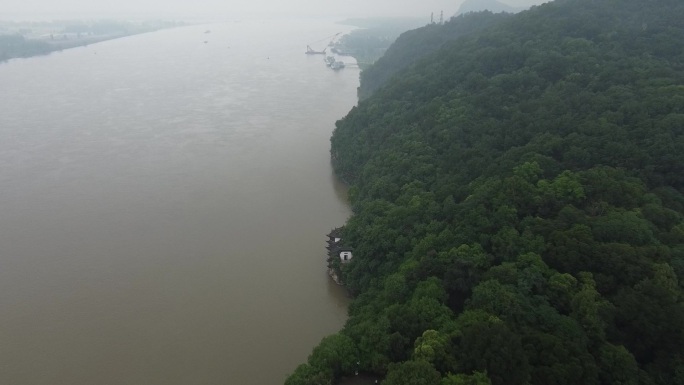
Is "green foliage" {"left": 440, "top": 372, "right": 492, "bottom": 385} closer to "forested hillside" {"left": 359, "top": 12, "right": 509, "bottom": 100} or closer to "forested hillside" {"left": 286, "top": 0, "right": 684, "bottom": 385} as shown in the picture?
"forested hillside" {"left": 286, "top": 0, "right": 684, "bottom": 385}

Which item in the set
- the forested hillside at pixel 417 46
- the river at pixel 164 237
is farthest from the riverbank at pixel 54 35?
the forested hillside at pixel 417 46

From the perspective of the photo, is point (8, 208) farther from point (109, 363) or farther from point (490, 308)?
point (490, 308)

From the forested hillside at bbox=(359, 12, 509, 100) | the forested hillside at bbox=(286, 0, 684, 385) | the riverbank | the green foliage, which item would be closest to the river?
the forested hillside at bbox=(286, 0, 684, 385)

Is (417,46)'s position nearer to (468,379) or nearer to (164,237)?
(164,237)

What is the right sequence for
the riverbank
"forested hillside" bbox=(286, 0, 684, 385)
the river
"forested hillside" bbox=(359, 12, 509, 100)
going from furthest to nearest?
the riverbank
"forested hillside" bbox=(359, 12, 509, 100)
the river
"forested hillside" bbox=(286, 0, 684, 385)

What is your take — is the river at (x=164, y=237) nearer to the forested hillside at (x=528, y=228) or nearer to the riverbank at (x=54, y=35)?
the forested hillside at (x=528, y=228)

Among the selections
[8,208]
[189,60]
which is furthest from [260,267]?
[189,60]

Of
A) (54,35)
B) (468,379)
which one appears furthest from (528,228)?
(54,35)
